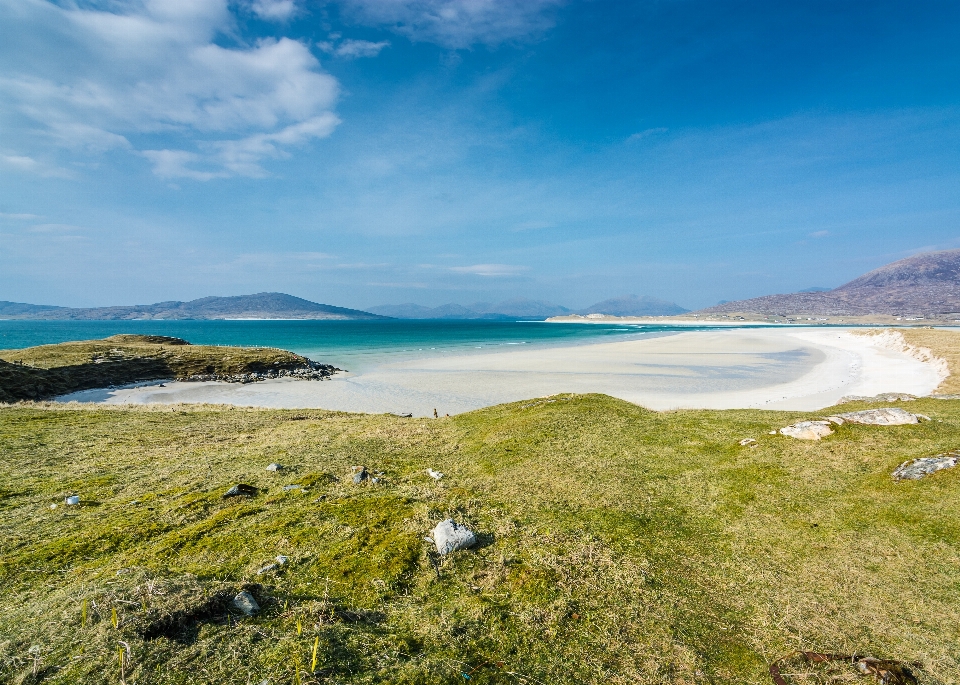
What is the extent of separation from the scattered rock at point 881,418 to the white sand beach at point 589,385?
856 inches

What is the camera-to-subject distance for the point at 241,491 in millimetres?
11219

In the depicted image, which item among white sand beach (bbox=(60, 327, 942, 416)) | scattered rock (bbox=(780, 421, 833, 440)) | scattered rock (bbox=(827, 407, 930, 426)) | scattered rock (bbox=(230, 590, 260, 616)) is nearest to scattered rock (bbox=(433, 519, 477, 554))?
scattered rock (bbox=(230, 590, 260, 616))

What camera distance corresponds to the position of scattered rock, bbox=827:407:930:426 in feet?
43.8

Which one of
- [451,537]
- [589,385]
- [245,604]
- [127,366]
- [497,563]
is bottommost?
[589,385]

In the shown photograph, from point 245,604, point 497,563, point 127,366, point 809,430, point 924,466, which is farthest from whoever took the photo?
point 127,366

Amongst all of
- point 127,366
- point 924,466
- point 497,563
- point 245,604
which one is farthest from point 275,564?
point 127,366

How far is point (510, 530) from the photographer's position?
922 centimetres

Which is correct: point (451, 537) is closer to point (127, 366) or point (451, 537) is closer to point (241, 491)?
point (241, 491)

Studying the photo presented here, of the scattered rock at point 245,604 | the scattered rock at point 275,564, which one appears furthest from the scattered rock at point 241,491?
the scattered rock at point 245,604

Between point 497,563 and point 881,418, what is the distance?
13735 mm

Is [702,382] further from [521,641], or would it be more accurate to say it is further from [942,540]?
[521,641]

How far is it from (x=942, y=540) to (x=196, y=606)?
1240cm

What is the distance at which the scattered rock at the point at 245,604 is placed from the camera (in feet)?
18.7

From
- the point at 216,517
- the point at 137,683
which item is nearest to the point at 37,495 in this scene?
the point at 216,517
